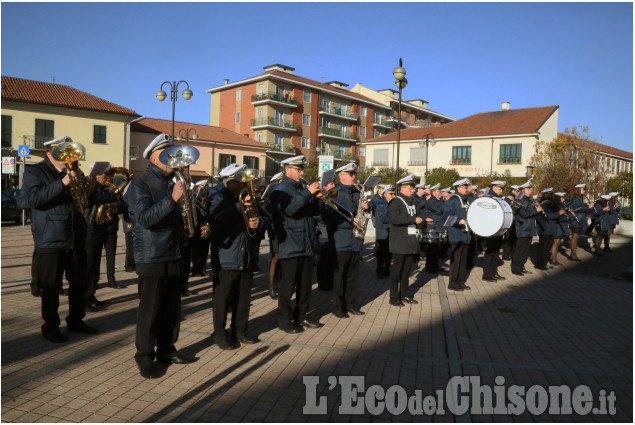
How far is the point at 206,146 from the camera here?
53.7 m

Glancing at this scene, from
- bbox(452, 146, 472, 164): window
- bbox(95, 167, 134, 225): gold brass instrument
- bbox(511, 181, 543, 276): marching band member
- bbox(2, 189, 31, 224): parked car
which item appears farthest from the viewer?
bbox(452, 146, 472, 164): window

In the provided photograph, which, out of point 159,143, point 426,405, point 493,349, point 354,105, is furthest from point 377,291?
point 354,105

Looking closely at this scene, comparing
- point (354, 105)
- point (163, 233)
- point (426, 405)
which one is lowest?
point (426, 405)

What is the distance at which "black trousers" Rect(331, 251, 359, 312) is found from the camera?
728 cm

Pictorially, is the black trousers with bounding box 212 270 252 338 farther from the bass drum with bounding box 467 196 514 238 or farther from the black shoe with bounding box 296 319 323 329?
the bass drum with bounding box 467 196 514 238

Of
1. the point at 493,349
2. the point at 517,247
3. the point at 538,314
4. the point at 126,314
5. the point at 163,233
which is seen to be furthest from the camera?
the point at 517,247

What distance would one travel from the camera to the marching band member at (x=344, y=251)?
7262 mm

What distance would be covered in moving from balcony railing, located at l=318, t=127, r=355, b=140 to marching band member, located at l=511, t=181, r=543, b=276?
5656cm

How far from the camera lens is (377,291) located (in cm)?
944

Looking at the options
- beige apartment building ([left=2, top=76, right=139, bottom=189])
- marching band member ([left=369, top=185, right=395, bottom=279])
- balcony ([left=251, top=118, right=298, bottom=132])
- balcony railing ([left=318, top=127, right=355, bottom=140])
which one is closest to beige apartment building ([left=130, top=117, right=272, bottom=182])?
balcony ([left=251, top=118, right=298, bottom=132])

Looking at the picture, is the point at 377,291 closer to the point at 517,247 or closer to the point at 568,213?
the point at 517,247

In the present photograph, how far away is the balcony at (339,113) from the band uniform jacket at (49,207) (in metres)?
63.8

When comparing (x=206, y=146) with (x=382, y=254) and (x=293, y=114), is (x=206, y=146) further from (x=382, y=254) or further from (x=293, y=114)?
(x=382, y=254)

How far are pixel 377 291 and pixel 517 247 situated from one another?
4.80m
